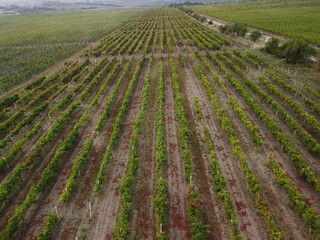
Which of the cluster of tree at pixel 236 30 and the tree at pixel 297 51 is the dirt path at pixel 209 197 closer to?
the tree at pixel 297 51

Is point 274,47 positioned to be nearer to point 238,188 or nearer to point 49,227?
point 238,188

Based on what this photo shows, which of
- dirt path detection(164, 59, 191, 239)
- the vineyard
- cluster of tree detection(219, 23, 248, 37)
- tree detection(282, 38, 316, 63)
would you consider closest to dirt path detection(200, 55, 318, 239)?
the vineyard

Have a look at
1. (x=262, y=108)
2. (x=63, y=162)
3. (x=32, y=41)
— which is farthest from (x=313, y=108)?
(x=32, y=41)

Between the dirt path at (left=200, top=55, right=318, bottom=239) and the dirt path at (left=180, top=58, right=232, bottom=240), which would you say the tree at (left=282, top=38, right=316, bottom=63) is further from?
the dirt path at (left=180, top=58, right=232, bottom=240)

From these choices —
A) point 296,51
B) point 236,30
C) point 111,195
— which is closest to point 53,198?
point 111,195

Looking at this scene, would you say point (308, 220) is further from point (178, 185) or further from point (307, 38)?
point (307, 38)

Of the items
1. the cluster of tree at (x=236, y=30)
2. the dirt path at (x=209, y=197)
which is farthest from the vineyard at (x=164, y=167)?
the cluster of tree at (x=236, y=30)
